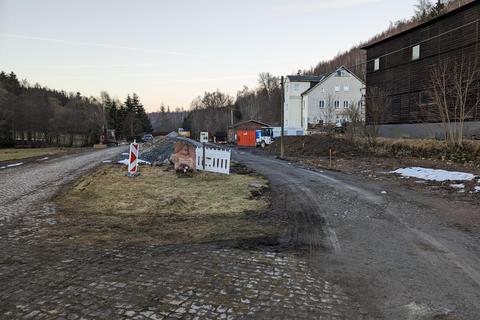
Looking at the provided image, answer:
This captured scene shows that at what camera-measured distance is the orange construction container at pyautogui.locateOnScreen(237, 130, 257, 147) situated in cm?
6121

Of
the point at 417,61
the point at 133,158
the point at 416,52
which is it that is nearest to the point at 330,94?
the point at 416,52

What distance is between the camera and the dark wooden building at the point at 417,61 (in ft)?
91.5

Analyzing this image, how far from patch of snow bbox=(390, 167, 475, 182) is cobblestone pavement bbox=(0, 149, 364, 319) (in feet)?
37.6

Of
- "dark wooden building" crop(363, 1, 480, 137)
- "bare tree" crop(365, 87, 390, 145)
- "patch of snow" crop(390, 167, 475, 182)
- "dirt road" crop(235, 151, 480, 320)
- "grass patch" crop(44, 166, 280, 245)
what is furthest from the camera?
"bare tree" crop(365, 87, 390, 145)

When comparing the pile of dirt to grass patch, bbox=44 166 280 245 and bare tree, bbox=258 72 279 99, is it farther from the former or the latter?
bare tree, bbox=258 72 279 99

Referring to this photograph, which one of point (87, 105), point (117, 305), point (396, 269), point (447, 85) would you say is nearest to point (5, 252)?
point (117, 305)

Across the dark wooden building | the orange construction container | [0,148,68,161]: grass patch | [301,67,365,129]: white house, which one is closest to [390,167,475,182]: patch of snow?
the dark wooden building

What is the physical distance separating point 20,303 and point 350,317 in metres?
3.40

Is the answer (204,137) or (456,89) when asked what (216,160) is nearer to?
(204,137)

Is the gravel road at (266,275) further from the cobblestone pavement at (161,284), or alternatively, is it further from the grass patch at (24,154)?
the grass patch at (24,154)

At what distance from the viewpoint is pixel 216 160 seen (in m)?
17.0

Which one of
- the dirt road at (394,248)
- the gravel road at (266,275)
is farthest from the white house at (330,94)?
the gravel road at (266,275)

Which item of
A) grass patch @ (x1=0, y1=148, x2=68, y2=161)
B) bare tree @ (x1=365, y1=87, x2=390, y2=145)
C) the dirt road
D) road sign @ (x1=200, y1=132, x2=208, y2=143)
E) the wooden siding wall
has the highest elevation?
the wooden siding wall

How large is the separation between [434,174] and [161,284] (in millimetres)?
14674
